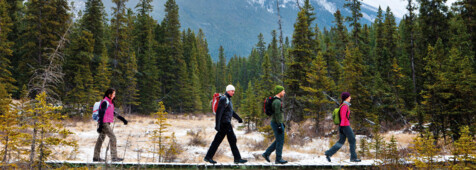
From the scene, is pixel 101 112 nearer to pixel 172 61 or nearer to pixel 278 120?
pixel 278 120

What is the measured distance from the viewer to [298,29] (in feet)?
62.0

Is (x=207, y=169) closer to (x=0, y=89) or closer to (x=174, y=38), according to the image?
(x=0, y=89)

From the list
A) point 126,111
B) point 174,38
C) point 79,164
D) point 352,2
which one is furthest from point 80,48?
point 352,2

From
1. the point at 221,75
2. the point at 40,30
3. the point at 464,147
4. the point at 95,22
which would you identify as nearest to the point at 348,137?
the point at 464,147

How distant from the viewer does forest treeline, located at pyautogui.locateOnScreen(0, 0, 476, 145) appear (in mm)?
11344

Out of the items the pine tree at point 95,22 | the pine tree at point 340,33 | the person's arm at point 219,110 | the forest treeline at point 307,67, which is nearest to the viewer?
the person's arm at point 219,110

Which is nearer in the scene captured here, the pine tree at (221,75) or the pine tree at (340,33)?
the pine tree at (340,33)

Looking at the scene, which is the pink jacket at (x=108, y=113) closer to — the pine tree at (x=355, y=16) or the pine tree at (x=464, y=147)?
the pine tree at (x=464, y=147)

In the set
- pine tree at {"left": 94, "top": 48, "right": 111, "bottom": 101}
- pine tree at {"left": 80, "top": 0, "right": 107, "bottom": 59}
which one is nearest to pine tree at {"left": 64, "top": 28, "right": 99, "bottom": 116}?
pine tree at {"left": 94, "top": 48, "right": 111, "bottom": 101}

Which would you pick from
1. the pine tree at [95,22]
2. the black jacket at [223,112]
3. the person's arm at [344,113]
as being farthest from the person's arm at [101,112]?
the pine tree at [95,22]

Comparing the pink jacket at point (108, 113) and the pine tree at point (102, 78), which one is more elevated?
the pine tree at point (102, 78)

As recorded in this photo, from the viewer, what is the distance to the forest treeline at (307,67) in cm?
1134

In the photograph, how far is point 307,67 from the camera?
18.7 m

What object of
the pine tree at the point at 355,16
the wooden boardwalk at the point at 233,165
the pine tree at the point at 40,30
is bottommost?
the wooden boardwalk at the point at 233,165
